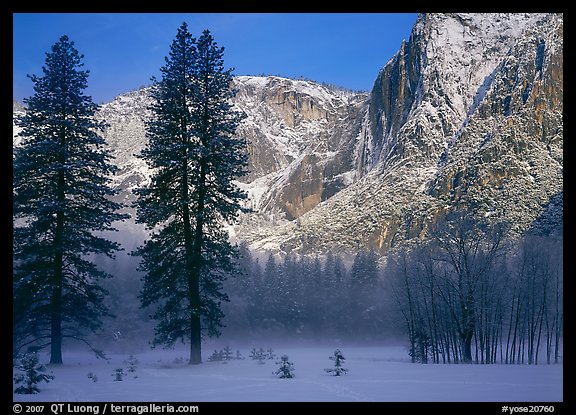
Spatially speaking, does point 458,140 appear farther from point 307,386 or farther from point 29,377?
point 29,377

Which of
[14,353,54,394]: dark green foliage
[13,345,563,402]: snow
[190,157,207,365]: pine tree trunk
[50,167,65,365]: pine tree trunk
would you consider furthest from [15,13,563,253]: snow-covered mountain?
[14,353,54,394]: dark green foliage

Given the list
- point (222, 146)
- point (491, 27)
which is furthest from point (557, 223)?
point (491, 27)

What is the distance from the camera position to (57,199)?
18047 millimetres

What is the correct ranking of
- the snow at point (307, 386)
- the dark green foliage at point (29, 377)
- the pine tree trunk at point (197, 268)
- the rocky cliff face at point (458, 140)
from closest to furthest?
the snow at point (307, 386) < the dark green foliage at point (29, 377) < the pine tree trunk at point (197, 268) < the rocky cliff face at point (458, 140)

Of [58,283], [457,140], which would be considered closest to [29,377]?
[58,283]

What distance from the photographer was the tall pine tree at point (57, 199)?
17.8 metres

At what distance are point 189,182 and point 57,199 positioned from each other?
4.30 metres

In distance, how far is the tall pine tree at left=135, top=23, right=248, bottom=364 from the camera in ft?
58.3

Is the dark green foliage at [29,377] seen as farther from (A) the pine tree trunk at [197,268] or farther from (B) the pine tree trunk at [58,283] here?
(A) the pine tree trunk at [197,268]

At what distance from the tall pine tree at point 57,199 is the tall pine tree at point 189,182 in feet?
5.24

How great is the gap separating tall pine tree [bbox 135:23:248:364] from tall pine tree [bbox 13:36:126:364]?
1596 millimetres

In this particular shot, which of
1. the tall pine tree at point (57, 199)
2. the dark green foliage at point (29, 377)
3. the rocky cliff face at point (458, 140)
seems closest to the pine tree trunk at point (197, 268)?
the tall pine tree at point (57, 199)

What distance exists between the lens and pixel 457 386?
10.8 m

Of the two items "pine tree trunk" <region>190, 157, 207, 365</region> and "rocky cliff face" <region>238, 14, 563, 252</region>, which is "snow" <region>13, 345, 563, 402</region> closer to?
"pine tree trunk" <region>190, 157, 207, 365</region>
